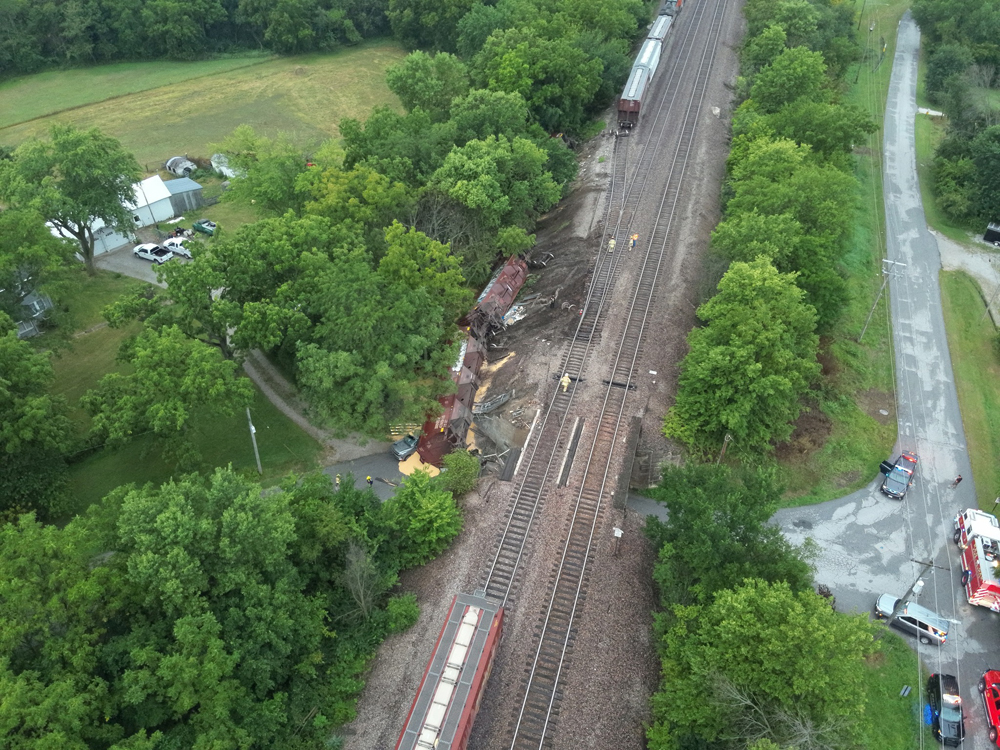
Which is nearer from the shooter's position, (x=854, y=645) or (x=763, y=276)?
(x=854, y=645)

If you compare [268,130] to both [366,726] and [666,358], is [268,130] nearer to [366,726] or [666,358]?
[666,358]

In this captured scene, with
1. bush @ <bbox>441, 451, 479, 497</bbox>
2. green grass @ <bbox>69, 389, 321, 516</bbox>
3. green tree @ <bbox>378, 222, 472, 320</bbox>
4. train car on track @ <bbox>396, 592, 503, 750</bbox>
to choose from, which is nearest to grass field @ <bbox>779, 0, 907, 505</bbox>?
bush @ <bbox>441, 451, 479, 497</bbox>

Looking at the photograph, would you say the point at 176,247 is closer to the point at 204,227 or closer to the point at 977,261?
the point at 204,227

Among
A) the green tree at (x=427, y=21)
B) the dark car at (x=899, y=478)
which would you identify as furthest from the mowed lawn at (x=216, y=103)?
the dark car at (x=899, y=478)

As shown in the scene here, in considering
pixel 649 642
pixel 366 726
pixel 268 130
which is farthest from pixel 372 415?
pixel 268 130

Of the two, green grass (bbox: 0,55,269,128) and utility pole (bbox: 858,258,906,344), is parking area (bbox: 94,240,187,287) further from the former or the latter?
utility pole (bbox: 858,258,906,344)

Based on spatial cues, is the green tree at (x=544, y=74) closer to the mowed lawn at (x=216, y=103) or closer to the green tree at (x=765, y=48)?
the green tree at (x=765, y=48)
